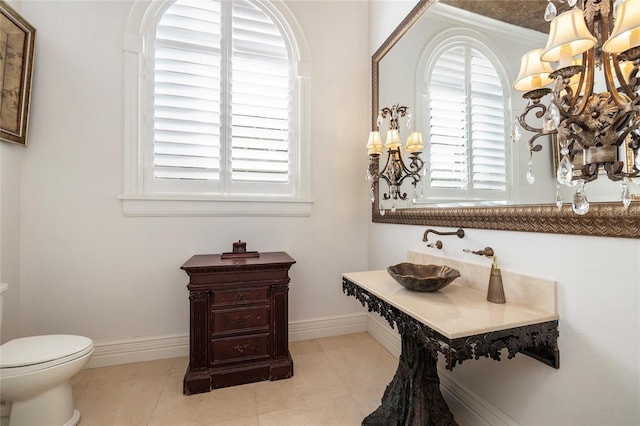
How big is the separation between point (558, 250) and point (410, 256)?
0.93 meters

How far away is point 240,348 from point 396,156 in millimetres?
1746

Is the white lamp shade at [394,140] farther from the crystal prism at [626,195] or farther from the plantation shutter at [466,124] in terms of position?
the crystal prism at [626,195]

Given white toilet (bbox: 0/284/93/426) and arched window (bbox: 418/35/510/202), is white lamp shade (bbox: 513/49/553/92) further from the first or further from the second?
white toilet (bbox: 0/284/93/426)

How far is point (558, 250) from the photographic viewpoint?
1098 millimetres

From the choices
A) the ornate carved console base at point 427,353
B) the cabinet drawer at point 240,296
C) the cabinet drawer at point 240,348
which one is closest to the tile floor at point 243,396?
the cabinet drawer at point 240,348

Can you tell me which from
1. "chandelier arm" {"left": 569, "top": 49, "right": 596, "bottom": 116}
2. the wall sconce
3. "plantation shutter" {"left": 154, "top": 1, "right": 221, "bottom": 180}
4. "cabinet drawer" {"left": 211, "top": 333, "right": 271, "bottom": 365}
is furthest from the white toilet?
"chandelier arm" {"left": 569, "top": 49, "right": 596, "bottom": 116}

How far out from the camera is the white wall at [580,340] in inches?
35.9

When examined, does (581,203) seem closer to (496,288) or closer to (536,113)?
(536,113)

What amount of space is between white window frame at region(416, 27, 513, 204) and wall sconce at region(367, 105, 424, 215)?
0.08m

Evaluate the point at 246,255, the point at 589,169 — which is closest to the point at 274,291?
the point at 246,255

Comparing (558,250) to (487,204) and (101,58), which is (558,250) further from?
(101,58)

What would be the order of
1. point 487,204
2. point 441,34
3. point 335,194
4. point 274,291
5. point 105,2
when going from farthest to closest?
1. point 335,194
2. point 105,2
3. point 274,291
4. point 441,34
5. point 487,204

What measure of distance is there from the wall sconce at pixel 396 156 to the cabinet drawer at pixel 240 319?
1230 millimetres

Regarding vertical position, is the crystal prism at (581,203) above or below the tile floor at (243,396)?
above
